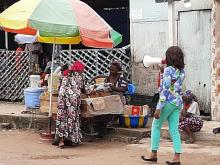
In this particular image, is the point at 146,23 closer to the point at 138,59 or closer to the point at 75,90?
the point at 138,59

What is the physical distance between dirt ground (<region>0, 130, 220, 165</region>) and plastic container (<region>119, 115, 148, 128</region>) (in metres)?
0.55

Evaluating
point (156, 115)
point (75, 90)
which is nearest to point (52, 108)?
point (75, 90)

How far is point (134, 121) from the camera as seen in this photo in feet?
33.2

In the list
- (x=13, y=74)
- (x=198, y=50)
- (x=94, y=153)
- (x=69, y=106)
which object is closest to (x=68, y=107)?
(x=69, y=106)

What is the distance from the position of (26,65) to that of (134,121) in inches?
179

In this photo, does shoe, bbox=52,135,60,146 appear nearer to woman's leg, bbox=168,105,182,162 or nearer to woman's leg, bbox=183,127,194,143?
woman's leg, bbox=183,127,194,143

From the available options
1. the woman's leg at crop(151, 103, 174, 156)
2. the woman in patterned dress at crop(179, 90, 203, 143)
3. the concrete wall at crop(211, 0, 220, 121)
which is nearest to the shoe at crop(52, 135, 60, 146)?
the woman in patterned dress at crop(179, 90, 203, 143)

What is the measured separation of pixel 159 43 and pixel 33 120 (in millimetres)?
3206

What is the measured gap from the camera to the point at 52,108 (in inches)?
384

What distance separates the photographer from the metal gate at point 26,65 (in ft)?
41.0

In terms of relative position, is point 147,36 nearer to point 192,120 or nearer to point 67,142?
point 192,120

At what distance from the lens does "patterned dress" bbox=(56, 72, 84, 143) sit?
9266mm

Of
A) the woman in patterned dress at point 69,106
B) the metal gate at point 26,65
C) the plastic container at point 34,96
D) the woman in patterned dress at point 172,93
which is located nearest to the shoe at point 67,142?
the woman in patterned dress at point 69,106

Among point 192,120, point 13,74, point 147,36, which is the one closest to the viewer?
point 192,120
